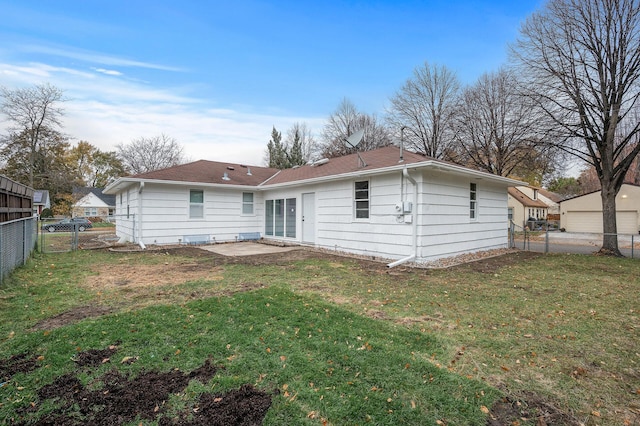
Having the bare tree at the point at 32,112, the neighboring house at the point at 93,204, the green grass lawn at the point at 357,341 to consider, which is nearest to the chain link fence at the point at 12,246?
the green grass lawn at the point at 357,341

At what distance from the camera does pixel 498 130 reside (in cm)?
1998

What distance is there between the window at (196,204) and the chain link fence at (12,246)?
209 inches

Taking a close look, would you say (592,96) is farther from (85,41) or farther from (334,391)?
(85,41)

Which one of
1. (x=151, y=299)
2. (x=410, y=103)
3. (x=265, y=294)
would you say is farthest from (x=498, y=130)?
(x=151, y=299)

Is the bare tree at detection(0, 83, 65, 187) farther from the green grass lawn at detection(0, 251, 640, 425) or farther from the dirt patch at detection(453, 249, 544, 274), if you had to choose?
the dirt patch at detection(453, 249, 544, 274)

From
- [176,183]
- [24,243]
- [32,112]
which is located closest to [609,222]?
[176,183]

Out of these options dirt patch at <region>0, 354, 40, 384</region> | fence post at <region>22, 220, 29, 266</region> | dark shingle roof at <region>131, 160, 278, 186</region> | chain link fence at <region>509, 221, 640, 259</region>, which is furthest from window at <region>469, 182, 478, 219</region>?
fence post at <region>22, 220, 29, 266</region>

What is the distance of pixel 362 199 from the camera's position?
981cm

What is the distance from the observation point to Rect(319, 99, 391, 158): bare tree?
2998 cm

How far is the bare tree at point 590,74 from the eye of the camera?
33.3ft

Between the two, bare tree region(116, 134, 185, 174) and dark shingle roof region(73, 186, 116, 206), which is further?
dark shingle roof region(73, 186, 116, 206)

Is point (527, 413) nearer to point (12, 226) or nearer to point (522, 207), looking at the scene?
point (12, 226)

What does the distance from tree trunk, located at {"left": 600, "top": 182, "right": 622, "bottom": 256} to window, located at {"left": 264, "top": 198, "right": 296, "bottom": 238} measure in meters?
11.3

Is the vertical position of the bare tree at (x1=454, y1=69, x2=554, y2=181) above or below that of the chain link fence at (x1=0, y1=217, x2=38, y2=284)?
above
